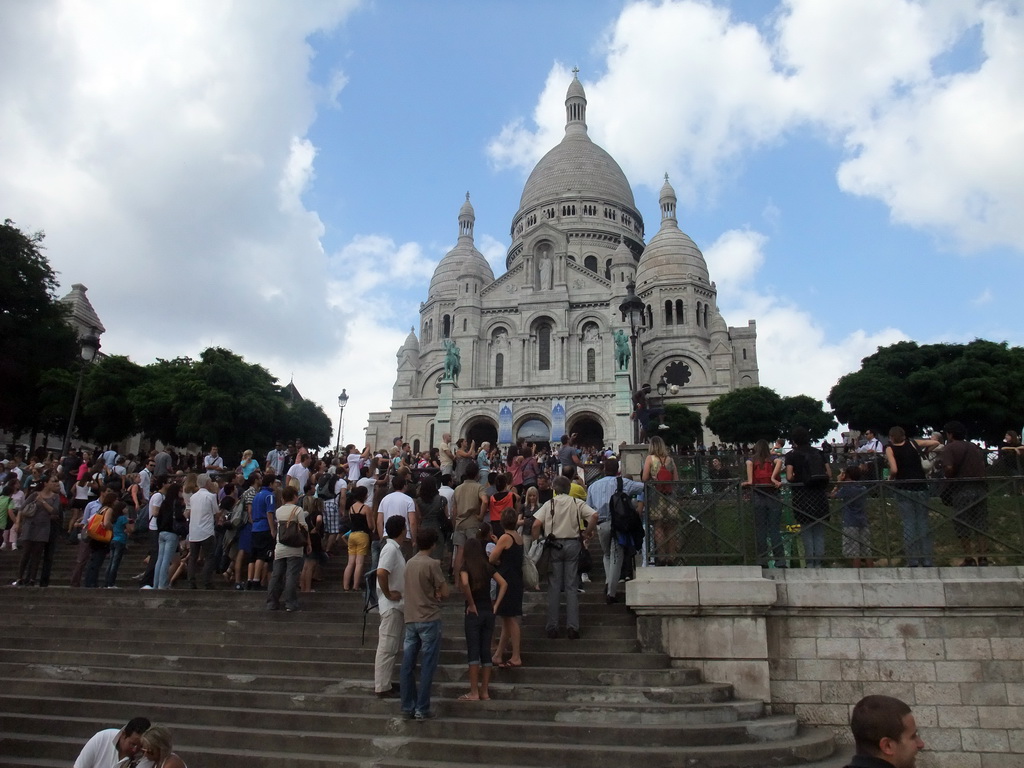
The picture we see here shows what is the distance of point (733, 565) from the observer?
24.7ft

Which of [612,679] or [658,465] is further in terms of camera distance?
[658,465]

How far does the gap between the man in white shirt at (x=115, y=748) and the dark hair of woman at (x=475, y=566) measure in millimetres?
2670

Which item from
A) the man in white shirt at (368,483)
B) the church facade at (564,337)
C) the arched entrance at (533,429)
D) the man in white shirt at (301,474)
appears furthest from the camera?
the church facade at (564,337)

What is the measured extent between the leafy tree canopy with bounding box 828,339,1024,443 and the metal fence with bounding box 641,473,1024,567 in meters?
31.1

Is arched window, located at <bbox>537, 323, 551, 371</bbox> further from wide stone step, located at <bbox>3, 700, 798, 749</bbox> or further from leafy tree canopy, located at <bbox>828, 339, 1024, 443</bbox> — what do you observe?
wide stone step, located at <bbox>3, 700, 798, 749</bbox>

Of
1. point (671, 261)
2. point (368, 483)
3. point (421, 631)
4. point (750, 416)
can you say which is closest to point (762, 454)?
point (421, 631)

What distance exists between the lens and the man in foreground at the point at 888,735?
2.85 metres

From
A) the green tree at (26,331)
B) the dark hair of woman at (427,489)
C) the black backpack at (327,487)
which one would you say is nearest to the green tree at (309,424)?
the green tree at (26,331)

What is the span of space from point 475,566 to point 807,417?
3846 cm

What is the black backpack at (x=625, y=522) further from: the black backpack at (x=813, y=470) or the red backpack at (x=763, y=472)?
the black backpack at (x=813, y=470)

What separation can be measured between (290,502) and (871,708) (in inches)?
278

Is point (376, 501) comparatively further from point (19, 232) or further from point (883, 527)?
point (19, 232)

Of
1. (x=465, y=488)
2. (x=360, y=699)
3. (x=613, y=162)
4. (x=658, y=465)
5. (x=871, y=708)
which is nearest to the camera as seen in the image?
(x=871, y=708)

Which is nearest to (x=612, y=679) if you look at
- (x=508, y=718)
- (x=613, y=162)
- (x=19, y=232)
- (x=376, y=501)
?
(x=508, y=718)
